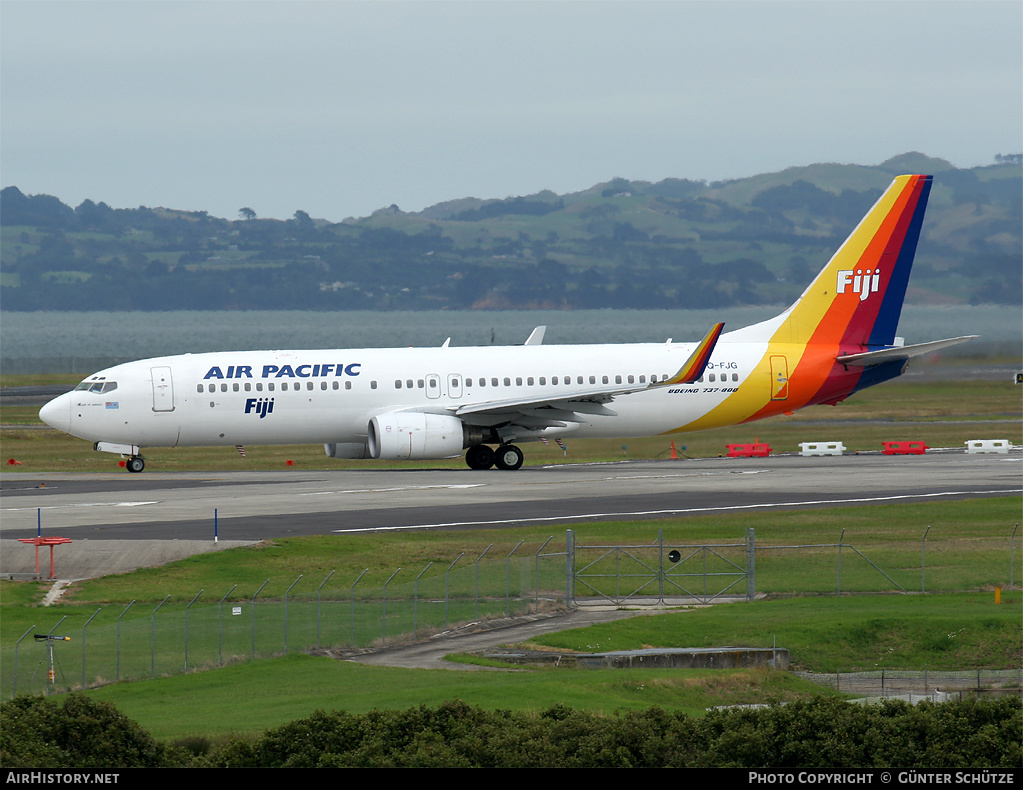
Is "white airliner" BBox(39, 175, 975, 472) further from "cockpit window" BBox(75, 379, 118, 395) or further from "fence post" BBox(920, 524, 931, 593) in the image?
"fence post" BBox(920, 524, 931, 593)

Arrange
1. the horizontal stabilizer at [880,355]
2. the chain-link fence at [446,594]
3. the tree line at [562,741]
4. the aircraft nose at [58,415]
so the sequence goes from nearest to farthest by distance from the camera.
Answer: the tree line at [562,741] < the chain-link fence at [446,594] < the aircraft nose at [58,415] < the horizontal stabilizer at [880,355]

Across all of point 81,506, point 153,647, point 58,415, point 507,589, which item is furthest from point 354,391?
point 153,647

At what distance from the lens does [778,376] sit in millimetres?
58562

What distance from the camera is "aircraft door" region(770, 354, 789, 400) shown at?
58531mm

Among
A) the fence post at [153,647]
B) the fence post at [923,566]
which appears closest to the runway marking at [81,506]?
the fence post at [153,647]

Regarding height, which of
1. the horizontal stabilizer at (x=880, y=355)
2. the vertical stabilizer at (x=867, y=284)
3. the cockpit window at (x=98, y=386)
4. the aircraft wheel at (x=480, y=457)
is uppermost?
the vertical stabilizer at (x=867, y=284)

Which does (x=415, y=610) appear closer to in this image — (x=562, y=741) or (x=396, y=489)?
(x=562, y=741)

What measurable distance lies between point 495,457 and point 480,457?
0.66 metres

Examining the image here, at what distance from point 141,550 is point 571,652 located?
14.4 m

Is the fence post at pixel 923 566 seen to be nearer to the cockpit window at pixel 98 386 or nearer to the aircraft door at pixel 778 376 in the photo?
the aircraft door at pixel 778 376

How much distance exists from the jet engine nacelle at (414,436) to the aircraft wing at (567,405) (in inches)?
49.9

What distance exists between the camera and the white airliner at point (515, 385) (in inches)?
2164
